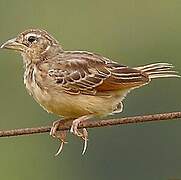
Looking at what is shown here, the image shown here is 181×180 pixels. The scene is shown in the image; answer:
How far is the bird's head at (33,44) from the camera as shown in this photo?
11.9m

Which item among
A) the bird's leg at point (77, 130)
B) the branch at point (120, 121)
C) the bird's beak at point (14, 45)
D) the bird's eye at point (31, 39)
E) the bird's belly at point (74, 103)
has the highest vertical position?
the bird's eye at point (31, 39)

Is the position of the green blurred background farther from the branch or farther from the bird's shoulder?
the branch

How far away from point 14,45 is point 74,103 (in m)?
0.88

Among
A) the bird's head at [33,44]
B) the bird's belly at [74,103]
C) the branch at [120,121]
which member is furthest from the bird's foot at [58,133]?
the branch at [120,121]

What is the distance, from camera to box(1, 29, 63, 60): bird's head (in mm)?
11930

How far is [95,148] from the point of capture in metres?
32.0

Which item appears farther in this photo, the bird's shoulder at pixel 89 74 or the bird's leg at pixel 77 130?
the bird's shoulder at pixel 89 74

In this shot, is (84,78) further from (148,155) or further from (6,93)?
(6,93)

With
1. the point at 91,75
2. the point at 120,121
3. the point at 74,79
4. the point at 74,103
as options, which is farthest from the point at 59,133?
the point at 120,121

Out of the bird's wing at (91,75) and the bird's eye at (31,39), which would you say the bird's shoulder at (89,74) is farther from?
the bird's eye at (31,39)

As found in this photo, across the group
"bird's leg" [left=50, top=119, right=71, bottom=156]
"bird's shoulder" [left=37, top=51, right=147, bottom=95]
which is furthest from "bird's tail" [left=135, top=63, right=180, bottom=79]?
"bird's leg" [left=50, top=119, right=71, bottom=156]

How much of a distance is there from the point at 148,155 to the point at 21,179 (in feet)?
9.75

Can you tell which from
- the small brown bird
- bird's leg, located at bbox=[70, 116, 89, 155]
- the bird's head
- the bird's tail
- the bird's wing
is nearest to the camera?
bird's leg, located at bbox=[70, 116, 89, 155]

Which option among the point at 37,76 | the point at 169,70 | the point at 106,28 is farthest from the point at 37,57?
the point at 106,28
